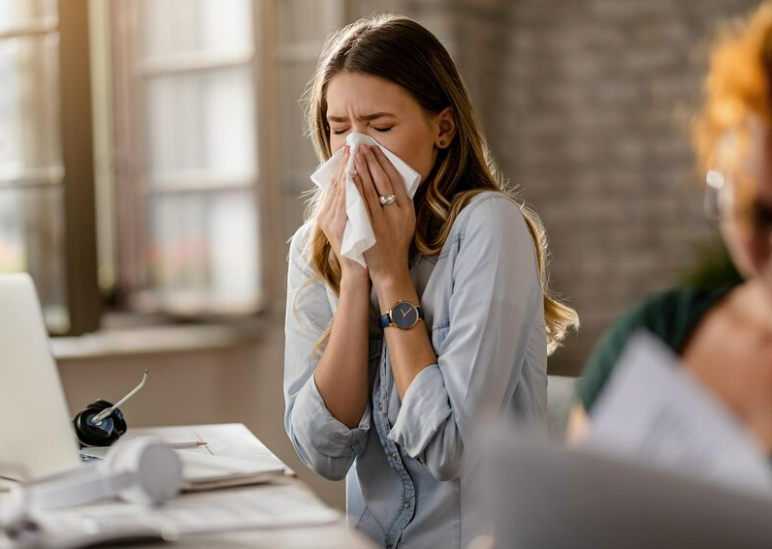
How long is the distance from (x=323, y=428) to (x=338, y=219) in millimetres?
332

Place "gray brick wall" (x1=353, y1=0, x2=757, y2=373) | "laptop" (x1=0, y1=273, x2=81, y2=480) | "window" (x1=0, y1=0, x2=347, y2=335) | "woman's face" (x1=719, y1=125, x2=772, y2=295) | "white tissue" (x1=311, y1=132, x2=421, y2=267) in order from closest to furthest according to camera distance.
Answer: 1. "woman's face" (x1=719, y1=125, x2=772, y2=295)
2. "laptop" (x1=0, y1=273, x2=81, y2=480)
3. "white tissue" (x1=311, y1=132, x2=421, y2=267)
4. "window" (x1=0, y1=0, x2=347, y2=335)
5. "gray brick wall" (x1=353, y1=0, x2=757, y2=373)

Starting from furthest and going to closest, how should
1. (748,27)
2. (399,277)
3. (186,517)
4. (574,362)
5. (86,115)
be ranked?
1. (574,362)
2. (86,115)
3. (399,277)
4. (186,517)
5. (748,27)

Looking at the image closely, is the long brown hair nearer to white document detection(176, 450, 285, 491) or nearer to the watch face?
the watch face

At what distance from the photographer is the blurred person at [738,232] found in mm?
832

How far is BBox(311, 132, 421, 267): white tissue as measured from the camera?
1544mm

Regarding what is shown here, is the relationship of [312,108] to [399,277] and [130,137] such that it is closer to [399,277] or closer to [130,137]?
[399,277]

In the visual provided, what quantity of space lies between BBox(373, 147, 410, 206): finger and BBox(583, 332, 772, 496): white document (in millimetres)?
842

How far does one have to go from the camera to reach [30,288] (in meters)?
1.22

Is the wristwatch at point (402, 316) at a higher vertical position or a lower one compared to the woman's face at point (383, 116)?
lower

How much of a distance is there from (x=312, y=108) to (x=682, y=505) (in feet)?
3.93

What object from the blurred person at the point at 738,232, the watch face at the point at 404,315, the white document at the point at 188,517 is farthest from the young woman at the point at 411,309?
the blurred person at the point at 738,232

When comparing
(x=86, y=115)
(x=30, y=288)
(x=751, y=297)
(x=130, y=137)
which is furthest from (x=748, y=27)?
(x=130, y=137)

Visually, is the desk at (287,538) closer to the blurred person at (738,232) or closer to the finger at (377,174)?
the blurred person at (738,232)

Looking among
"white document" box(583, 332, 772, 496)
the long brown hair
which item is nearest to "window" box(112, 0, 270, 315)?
the long brown hair
